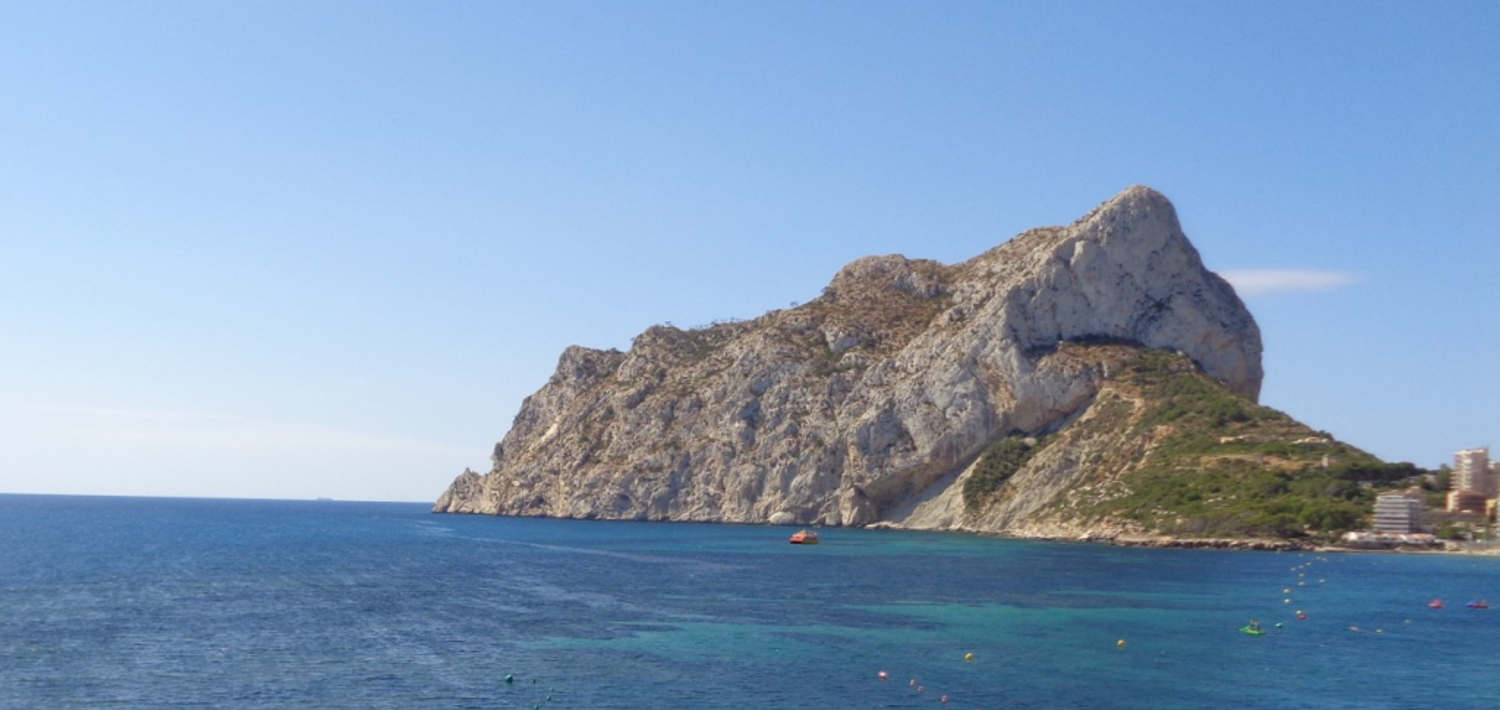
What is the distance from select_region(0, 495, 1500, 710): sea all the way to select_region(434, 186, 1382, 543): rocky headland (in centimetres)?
2374

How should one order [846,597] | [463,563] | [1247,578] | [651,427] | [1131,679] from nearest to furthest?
[1131,679]
[846,597]
[1247,578]
[463,563]
[651,427]

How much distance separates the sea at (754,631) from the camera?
165ft

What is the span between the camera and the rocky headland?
462ft

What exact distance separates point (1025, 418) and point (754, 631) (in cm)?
10241

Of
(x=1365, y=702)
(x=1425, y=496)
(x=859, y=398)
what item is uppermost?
(x=859, y=398)

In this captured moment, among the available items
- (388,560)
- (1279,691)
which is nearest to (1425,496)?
(1279,691)

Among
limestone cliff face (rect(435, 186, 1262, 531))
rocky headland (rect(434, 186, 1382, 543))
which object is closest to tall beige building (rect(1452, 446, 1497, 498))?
rocky headland (rect(434, 186, 1382, 543))

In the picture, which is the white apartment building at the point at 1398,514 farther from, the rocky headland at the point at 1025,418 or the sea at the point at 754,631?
the sea at the point at 754,631

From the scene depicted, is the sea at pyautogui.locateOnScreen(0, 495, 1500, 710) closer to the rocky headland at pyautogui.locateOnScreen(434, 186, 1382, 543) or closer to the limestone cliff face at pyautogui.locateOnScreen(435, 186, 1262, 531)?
the rocky headland at pyautogui.locateOnScreen(434, 186, 1382, 543)

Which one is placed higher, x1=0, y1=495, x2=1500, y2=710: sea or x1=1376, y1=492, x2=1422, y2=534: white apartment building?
x1=1376, y1=492, x2=1422, y2=534: white apartment building

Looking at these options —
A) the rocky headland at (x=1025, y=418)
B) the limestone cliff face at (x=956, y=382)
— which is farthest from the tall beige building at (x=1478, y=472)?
the limestone cliff face at (x=956, y=382)

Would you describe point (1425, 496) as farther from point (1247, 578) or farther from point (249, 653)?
point (249, 653)

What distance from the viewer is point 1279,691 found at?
52156 millimetres

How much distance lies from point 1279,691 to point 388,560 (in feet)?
283
